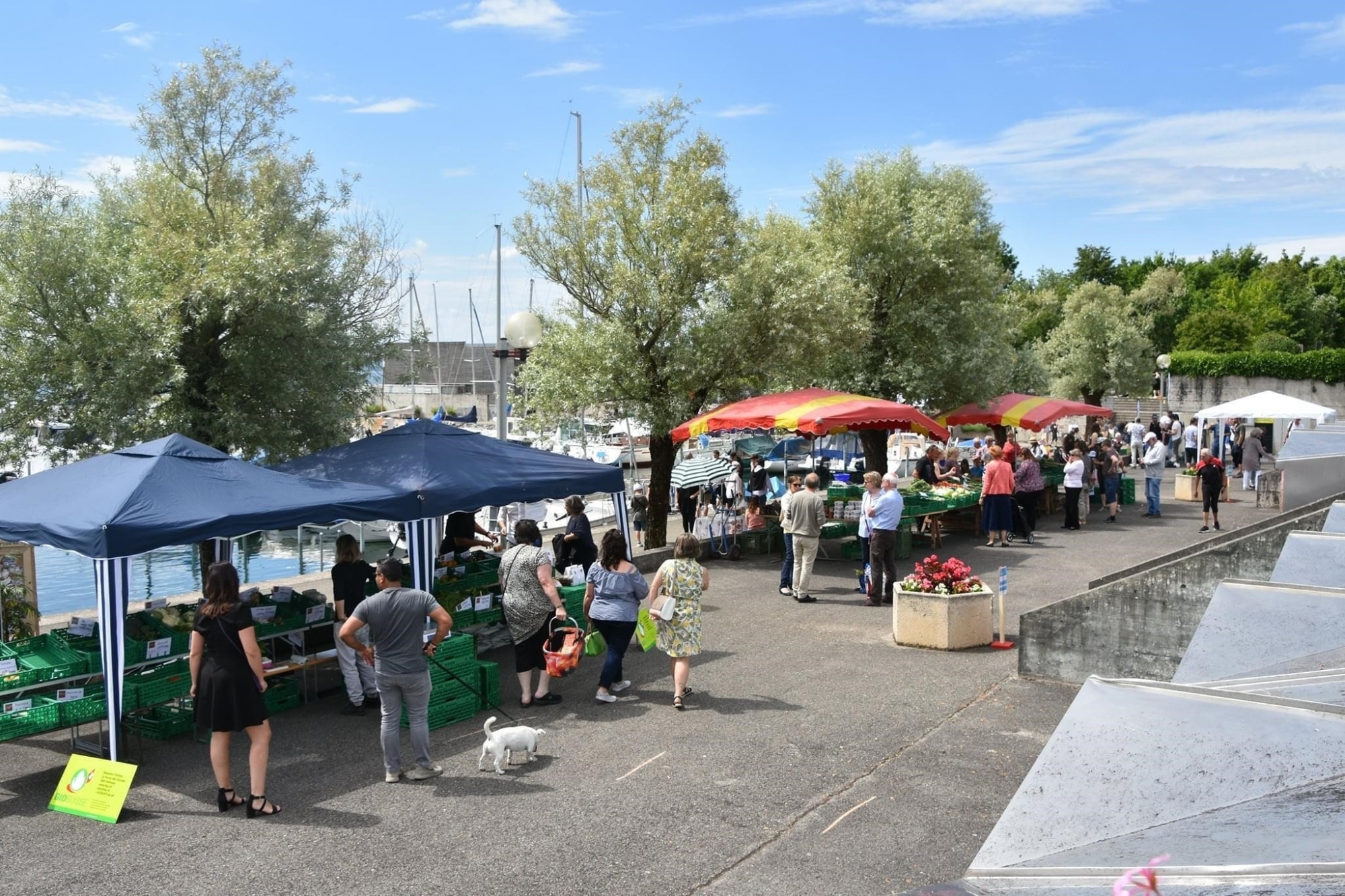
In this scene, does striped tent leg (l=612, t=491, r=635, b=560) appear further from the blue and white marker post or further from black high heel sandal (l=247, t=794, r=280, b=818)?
black high heel sandal (l=247, t=794, r=280, b=818)

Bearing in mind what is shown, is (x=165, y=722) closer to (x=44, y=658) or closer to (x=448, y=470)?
(x=44, y=658)

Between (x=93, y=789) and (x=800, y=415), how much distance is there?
1082cm

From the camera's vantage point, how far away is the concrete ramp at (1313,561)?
6988mm

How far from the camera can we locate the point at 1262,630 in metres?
5.76

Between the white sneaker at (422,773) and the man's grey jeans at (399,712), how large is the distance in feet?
0.07

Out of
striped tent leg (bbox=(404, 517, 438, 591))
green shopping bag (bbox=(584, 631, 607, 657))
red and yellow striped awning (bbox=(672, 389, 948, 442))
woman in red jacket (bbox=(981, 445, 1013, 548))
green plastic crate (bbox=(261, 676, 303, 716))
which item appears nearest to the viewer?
green plastic crate (bbox=(261, 676, 303, 716))

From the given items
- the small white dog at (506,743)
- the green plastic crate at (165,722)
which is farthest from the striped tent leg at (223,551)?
the small white dog at (506,743)

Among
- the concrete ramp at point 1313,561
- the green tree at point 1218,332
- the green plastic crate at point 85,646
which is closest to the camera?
the concrete ramp at point 1313,561

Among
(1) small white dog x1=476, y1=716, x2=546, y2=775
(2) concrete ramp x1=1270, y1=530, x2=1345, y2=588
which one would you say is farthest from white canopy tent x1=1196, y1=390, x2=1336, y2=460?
(1) small white dog x1=476, y1=716, x2=546, y2=775

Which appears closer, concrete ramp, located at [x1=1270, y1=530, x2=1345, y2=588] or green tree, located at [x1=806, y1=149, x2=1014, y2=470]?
concrete ramp, located at [x1=1270, y1=530, x2=1345, y2=588]

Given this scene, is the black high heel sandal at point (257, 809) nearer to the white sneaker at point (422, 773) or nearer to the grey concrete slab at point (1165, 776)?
the white sneaker at point (422, 773)

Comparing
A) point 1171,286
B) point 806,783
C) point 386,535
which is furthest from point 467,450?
point 1171,286

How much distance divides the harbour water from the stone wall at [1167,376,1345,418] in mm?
37212

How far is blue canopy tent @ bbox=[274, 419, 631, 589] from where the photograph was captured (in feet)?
34.6
